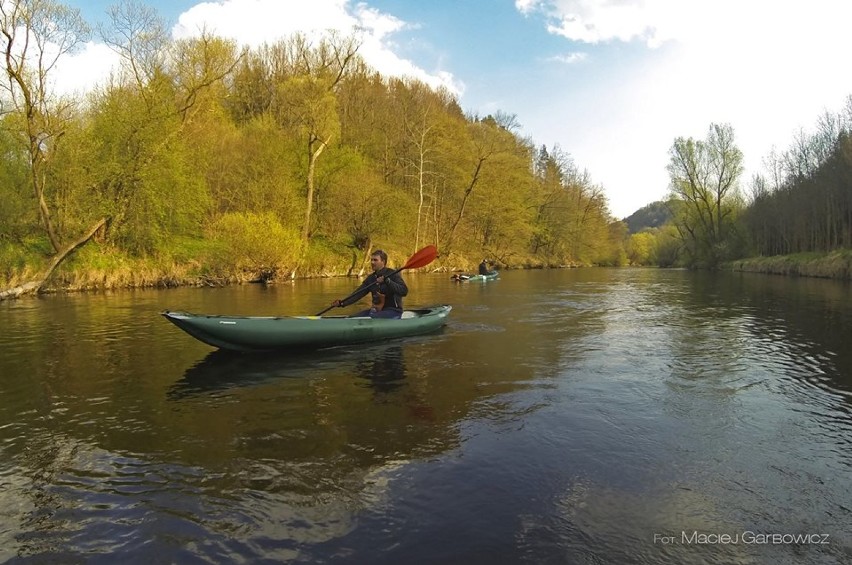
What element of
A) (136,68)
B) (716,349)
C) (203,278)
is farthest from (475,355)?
(136,68)

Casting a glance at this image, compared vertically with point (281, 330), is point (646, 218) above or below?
above

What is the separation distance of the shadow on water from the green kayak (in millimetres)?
237

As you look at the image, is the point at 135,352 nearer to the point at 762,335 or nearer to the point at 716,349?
the point at 716,349

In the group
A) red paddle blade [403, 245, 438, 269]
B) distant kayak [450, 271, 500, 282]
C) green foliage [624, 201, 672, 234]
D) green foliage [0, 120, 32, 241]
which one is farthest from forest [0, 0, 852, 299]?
green foliage [624, 201, 672, 234]

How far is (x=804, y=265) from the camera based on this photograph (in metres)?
32.9

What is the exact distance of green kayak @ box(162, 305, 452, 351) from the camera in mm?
7719

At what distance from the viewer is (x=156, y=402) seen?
632 centimetres

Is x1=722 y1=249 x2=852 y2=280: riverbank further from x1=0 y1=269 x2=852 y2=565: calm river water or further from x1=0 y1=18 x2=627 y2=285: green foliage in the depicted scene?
x1=0 y1=269 x2=852 y2=565: calm river water

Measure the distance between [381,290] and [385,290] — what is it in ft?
0.27

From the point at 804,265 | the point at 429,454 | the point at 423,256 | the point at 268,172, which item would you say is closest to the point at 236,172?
the point at 268,172

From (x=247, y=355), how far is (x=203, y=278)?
57.7 feet

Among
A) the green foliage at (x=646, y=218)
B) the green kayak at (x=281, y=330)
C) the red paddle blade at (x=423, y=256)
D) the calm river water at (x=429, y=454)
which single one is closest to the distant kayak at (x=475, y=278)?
the red paddle blade at (x=423, y=256)

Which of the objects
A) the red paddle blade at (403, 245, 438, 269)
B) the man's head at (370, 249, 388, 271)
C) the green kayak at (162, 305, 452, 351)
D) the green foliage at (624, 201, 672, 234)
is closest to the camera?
the green kayak at (162, 305, 452, 351)

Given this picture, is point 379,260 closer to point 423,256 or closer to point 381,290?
point 381,290
